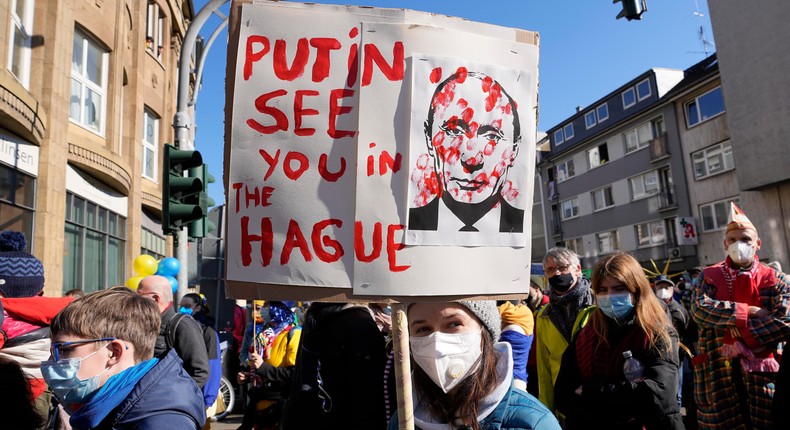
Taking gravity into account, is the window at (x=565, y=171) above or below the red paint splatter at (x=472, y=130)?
above

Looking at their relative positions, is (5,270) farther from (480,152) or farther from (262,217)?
(480,152)

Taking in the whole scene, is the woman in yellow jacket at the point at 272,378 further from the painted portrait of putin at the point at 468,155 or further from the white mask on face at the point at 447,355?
the painted portrait of putin at the point at 468,155

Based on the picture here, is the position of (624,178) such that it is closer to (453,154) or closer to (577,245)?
(577,245)

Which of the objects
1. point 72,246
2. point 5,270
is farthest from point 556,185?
point 5,270

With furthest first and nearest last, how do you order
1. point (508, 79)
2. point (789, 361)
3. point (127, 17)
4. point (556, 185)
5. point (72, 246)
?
point (556, 185) < point (127, 17) < point (72, 246) < point (789, 361) < point (508, 79)

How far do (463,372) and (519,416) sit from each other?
0.24 m

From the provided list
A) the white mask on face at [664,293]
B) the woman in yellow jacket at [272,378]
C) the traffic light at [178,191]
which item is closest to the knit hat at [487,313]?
the woman in yellow jacket at [272,378]

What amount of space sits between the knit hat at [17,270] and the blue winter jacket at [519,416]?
305cm

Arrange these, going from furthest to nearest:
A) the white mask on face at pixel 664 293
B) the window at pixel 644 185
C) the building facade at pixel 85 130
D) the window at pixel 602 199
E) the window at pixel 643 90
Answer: the window at pixel 602 199 → the window at pixel 643 90 → the window at pixel 644 185 → the building facade at pixel 85 130 → the white mask on face at pixel 664 293

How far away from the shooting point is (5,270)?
347cm

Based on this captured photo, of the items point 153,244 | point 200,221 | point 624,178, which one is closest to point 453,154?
point 200,221

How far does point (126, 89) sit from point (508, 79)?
16108mm

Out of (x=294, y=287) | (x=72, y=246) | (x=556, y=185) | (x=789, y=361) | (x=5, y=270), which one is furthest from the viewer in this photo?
(x=556, y=185)

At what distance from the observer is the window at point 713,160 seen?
27.3 m
